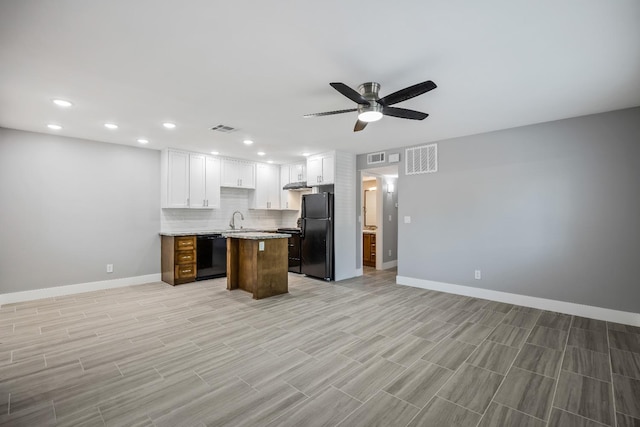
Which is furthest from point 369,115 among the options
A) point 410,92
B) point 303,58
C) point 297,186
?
point 297,186

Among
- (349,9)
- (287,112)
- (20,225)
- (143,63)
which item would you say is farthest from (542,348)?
(20,225)

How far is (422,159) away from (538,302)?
274 cm

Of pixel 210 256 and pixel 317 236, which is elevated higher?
pixel 317 236

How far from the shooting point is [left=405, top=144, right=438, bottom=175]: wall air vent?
4988 mm

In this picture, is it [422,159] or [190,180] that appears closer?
[422,159]

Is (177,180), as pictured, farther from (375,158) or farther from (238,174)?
(375,158)

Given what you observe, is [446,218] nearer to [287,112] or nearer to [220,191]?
[287,112]

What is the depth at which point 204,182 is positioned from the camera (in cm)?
592

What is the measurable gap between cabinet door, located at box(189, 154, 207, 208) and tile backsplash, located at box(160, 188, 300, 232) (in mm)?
345

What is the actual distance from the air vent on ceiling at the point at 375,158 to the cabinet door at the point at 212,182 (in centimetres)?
318

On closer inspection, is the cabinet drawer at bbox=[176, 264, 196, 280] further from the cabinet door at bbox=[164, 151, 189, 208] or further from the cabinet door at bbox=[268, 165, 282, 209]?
the cabinet door at bbox=[268, 165, 282, 209]

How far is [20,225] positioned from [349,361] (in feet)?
17.0

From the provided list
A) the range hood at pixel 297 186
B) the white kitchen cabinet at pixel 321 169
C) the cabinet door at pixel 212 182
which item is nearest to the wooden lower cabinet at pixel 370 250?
the range hood at pixel 297 186

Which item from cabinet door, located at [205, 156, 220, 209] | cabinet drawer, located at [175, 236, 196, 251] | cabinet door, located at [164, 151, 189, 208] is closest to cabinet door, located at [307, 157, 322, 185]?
cabinet door, located at [205, 156, 220, 209]
